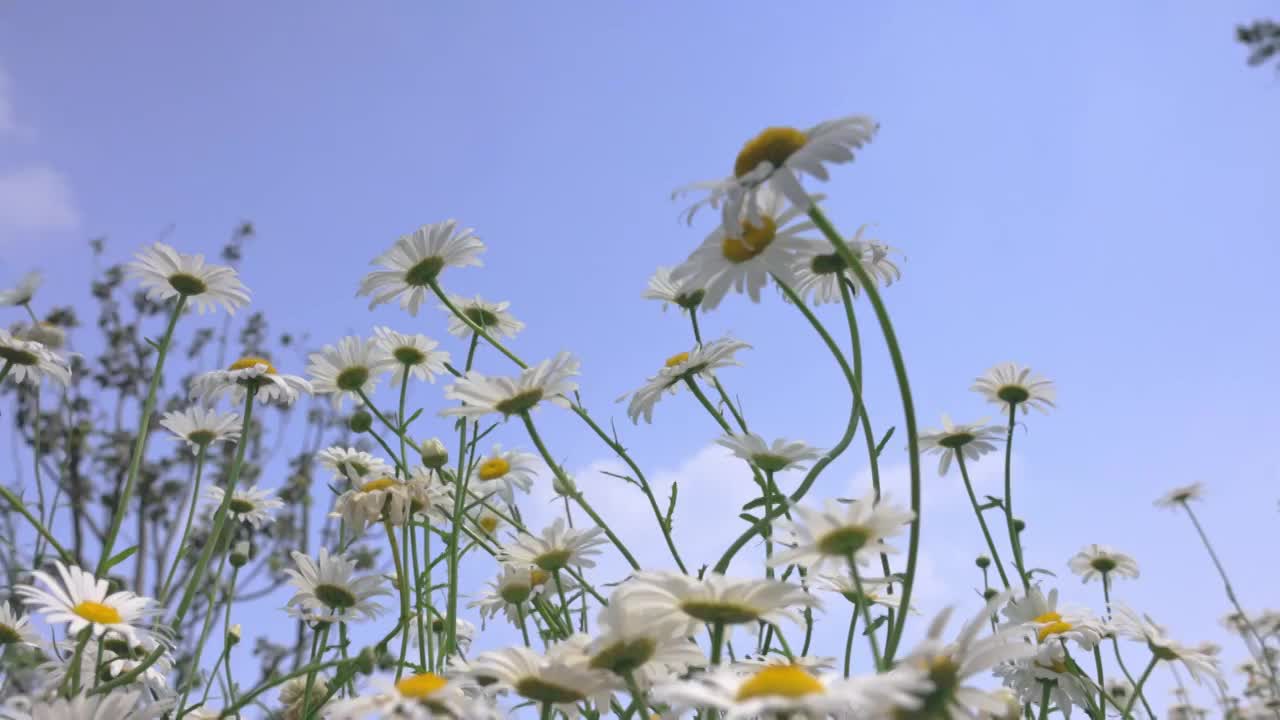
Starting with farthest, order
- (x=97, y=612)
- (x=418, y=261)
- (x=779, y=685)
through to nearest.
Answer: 1. (x=418, y=261)
2. (x=97, y=612)
3. (x=779, y=685)

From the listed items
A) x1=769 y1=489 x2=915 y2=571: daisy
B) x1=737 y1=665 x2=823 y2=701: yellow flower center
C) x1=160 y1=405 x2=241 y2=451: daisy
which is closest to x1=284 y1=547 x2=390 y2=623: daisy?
x1=160 y1=405 x2=241 y2=451: daisy

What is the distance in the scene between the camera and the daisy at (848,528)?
1.02 meters

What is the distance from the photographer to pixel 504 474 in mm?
2680

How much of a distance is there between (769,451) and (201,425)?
1.76 metres

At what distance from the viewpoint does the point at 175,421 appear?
8.93 feet

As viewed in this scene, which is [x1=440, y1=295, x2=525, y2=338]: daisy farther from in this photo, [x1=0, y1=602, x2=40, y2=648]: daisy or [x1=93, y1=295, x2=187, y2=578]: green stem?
[x1=0, y1=602, x2=40, y2=648]: daisy

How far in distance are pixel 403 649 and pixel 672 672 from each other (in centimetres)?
81

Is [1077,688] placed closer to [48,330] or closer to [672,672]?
[672,672]

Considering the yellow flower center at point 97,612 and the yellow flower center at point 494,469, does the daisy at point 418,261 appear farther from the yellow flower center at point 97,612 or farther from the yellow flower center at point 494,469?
the yellow flower center at point 97,612

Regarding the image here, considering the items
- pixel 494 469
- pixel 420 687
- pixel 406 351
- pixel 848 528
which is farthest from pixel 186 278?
pixel 848 528

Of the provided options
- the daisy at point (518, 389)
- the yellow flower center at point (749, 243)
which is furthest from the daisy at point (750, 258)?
the daisy at point (518, 389)

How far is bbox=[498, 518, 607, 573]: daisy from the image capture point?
6.40 ft

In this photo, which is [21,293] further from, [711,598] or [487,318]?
[711,598]

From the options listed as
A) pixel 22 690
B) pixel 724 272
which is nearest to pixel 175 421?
pixel 22 690
